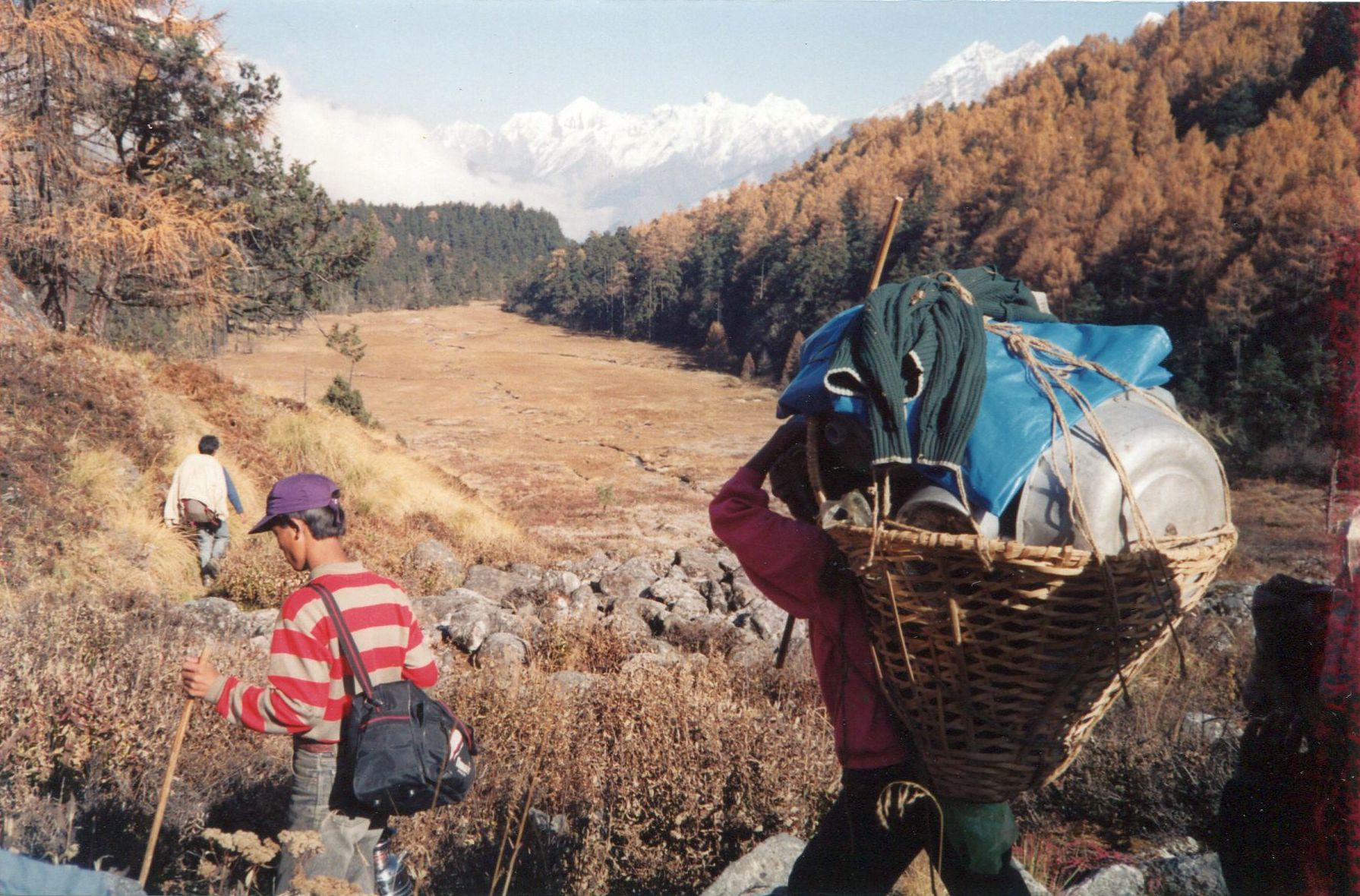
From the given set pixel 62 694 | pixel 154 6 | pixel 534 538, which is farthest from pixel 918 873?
pixel 154 6

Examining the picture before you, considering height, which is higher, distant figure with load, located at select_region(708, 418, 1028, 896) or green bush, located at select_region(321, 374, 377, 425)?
distant figure with load, located at select_region(708, 418, 1028, 896)

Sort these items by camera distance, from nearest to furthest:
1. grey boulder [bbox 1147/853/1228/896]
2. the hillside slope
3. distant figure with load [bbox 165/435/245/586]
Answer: grey boulder [bbox 1147/853/1228/896] → the hillside slope → distant figure with load [bbox 165/435/245/586]

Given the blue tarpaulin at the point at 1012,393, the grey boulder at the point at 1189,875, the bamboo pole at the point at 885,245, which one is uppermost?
the bamboo pole at the point at 885,245

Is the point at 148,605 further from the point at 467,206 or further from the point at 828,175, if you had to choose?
the point at 467,206

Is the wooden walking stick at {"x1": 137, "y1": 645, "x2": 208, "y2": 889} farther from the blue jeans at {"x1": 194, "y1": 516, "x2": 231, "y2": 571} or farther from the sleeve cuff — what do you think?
the blue jeans at {"x1": 194, "y1": 516, "x2": 231, "y2": 571}

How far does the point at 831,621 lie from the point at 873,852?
59 cm

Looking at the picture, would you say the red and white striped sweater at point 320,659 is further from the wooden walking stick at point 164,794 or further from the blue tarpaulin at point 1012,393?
the blue tarpaulin at point 1012,393

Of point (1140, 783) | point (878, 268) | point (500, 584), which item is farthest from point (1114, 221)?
point (878, 268)

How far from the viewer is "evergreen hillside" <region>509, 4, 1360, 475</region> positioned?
35.2 m

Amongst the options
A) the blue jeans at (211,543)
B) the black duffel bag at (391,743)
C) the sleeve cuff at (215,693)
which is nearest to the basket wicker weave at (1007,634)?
the black duffel bag at (391,743)

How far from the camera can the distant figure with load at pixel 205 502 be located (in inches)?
323

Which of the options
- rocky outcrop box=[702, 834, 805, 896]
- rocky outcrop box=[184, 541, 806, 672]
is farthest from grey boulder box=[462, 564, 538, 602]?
rocky outcrop box=[702, 834, 805, 896]

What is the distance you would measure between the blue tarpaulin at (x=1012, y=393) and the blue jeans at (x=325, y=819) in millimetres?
1808

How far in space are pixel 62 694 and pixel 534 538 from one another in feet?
43.9
